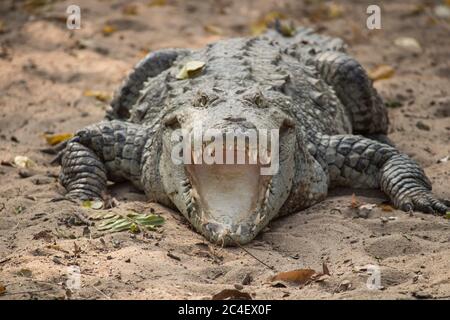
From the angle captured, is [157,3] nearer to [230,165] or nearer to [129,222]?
[129,222]

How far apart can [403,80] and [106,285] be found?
5.62 m

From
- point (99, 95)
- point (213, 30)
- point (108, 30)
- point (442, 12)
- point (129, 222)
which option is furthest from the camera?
point (442, 12)

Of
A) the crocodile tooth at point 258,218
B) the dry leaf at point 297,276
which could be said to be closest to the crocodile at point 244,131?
the crocodile tooth at point 258,218

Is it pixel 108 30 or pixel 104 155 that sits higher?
pixel 108 30

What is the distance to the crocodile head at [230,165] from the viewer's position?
16.9 feet

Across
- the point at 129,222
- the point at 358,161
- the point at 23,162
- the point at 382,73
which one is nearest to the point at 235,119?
the point at 129,222

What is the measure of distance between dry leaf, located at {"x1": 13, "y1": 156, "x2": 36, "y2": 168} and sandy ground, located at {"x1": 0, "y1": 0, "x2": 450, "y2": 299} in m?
0.07

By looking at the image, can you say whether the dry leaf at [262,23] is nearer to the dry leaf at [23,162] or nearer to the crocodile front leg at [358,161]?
the crocodile front leg at [358,161]

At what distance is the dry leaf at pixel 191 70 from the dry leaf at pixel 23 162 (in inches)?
54.1

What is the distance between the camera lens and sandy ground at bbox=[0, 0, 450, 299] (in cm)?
455

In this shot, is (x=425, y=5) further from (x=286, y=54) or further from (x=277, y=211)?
(x=277, y=211)

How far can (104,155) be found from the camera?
259 inches

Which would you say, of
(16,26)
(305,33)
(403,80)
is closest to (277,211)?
(305,33)

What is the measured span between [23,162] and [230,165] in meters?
2.34
